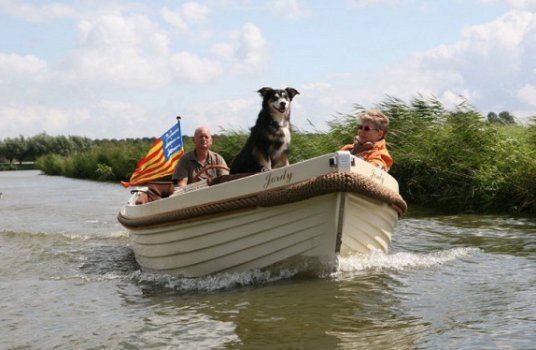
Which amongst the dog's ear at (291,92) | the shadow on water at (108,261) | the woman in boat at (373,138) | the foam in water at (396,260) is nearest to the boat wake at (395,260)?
the foam in water at (396,260)

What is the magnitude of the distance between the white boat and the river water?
0.25 meters

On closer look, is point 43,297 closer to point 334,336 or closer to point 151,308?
point 151,308

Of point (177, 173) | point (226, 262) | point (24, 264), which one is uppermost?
point (177, 173)

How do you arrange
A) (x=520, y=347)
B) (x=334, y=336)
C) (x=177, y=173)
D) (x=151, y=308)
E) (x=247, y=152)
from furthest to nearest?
(x=177, y=173)
(x=247, y=152)
(x=151, y=308)
(x=334, y=336)
(x=520, y=347)

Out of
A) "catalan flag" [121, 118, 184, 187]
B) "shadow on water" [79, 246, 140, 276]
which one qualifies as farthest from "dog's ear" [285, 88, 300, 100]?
"shadow on water" [79, 246, 140, 276]

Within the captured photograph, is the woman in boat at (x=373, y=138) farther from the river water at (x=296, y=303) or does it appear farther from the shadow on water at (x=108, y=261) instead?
the shadow on water at (x=108, y=261)

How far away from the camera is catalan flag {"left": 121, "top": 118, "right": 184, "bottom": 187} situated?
9.16 meters

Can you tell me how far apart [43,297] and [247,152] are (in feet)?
8.27

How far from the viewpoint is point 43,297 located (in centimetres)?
653

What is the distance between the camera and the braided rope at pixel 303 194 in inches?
225

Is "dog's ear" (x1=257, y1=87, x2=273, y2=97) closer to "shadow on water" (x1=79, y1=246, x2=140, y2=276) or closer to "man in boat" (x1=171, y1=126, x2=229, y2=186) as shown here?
"man in boat" (x1=171, y1=126, x2=229, y2=186)

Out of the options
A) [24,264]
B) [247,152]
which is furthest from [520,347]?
[24,264]

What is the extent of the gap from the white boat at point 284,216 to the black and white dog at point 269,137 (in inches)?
26.1

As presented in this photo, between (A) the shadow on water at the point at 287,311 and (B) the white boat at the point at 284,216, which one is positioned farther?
(B) the white boat at the point at 284,216
